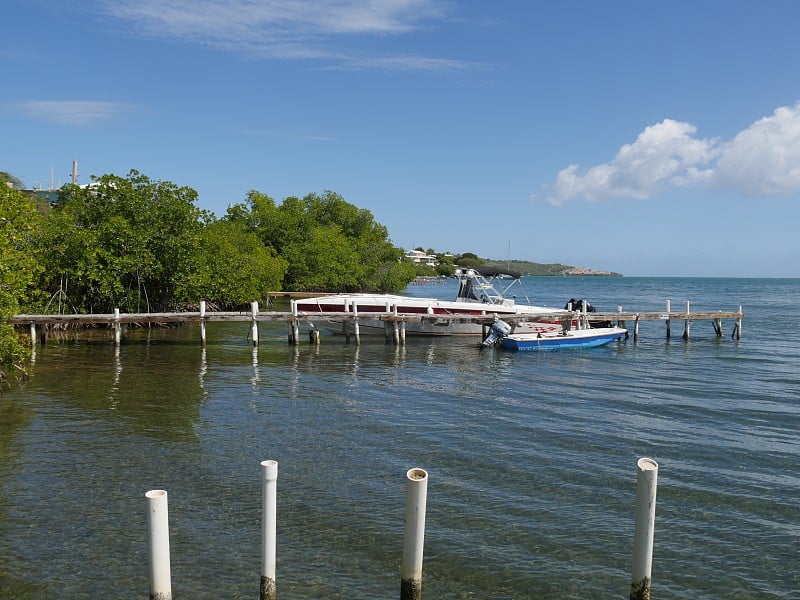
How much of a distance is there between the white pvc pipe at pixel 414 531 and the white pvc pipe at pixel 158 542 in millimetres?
2340

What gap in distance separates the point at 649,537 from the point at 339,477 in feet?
21.3

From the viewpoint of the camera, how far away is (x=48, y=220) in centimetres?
3284

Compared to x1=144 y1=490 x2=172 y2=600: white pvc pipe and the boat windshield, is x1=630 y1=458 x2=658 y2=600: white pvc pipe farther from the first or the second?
the boat windshield

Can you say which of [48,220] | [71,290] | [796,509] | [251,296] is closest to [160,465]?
[796,509]

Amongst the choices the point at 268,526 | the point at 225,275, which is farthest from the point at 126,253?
the point at 268,526

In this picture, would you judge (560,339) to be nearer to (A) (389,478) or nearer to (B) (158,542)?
(A) (389,478)

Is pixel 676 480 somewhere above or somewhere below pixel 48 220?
below

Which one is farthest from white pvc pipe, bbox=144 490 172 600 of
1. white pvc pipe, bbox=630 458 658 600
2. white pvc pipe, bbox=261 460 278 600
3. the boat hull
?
the boat hull

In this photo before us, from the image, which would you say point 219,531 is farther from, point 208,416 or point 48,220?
point 48,220

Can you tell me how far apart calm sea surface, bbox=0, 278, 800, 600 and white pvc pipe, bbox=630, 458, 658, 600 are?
3.64ft

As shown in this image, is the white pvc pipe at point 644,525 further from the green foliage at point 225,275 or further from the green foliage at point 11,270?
the green foliage at point 225,275

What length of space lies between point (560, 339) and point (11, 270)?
23.0 metres

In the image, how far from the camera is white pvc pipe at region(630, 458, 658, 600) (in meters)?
6.86

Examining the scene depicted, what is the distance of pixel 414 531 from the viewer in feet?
22.2
